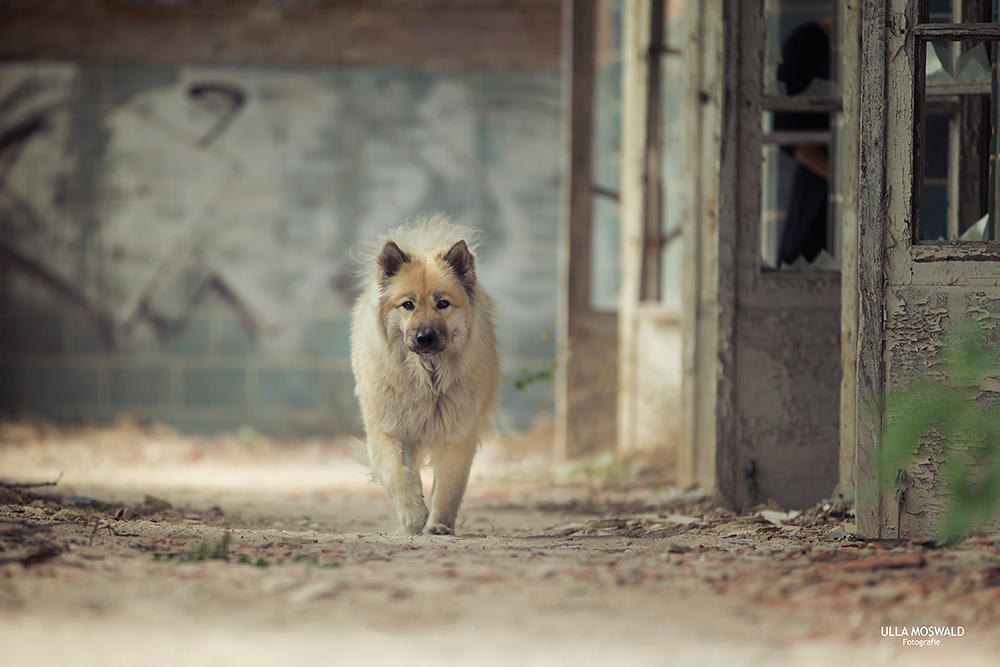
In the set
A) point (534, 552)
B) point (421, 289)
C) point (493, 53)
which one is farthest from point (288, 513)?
point (493, 53)

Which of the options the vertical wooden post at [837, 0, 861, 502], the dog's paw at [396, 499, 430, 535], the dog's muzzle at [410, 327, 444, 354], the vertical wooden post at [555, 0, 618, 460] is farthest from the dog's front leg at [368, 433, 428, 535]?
the vertical wooden post at [555, 0, 618, 460]

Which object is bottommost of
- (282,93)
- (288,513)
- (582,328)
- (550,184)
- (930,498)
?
(288,513)

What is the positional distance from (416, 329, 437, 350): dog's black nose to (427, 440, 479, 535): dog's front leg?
61 cm

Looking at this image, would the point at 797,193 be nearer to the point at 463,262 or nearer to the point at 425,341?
the point at 463,262

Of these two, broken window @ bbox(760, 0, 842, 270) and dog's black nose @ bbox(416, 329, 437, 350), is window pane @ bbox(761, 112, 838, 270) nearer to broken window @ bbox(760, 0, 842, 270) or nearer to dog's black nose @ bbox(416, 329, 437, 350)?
broken window @ bbox(760, 0, 842, 270)

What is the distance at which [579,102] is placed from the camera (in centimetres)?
953

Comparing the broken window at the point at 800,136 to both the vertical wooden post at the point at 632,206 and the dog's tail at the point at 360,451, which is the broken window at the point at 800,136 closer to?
the vertical wooden post at the point at 632,206

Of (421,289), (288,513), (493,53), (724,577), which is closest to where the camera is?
(724,577)

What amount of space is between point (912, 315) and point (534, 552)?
6.01ft

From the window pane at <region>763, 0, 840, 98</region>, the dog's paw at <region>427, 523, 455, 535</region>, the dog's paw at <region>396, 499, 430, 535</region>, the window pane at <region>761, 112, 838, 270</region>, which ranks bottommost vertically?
the dog's paw at <region>427, 523, 455, 535</region>

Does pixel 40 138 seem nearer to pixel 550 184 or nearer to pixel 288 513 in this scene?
pixel 550 184

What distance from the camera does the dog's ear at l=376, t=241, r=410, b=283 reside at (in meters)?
5.79

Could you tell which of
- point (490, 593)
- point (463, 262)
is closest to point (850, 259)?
point (463, 262)

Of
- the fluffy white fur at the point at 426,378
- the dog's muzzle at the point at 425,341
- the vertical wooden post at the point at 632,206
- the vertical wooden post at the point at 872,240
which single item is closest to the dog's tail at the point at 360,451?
the fluffy white fur at the point at 426,378
